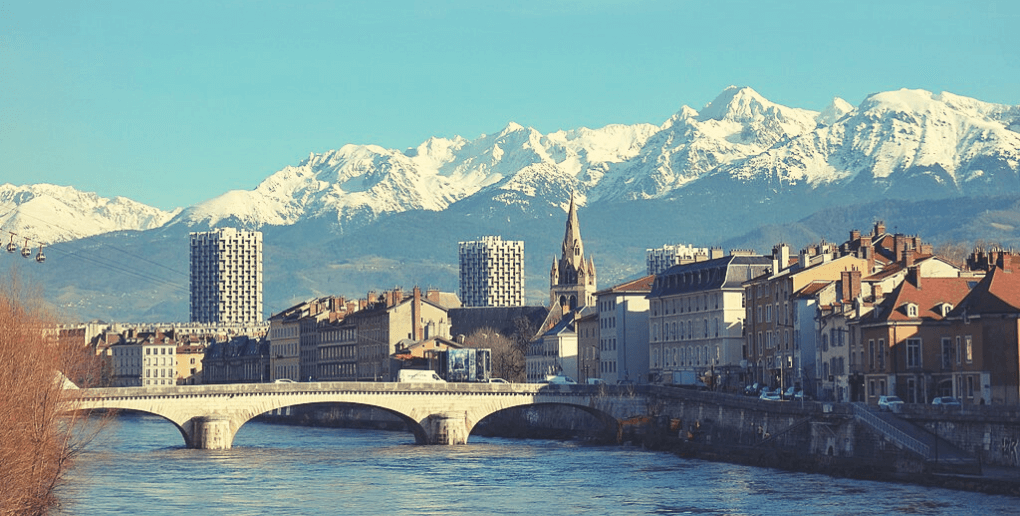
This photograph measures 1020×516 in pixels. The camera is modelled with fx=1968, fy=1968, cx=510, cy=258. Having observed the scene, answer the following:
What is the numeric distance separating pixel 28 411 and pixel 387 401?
68.0 meters

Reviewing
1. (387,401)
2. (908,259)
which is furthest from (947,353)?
(387,401)

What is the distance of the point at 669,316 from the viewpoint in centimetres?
15888

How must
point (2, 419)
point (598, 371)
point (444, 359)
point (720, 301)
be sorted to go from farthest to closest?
point (444, 359) → point (598, 371) → point (720, 301) → point (2, 419)

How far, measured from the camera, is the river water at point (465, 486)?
8181cm

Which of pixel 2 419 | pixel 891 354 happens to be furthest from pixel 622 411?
pixel 2 419

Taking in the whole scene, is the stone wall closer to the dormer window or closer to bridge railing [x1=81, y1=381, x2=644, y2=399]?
the dormer window

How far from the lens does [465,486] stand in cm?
9544

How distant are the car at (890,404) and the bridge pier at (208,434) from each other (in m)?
47.9

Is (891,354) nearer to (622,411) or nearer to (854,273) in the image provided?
(854,273)

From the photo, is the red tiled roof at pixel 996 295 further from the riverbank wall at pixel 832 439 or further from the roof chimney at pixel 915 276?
the roof chimney at pixel 915 276

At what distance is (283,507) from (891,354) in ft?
119

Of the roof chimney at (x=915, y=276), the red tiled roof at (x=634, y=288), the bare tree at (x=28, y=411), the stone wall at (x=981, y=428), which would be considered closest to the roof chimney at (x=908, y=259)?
the roof chimney at (x=915, y=276)

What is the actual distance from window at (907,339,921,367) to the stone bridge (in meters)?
32.9

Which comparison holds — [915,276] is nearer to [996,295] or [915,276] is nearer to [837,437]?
[996,295]
